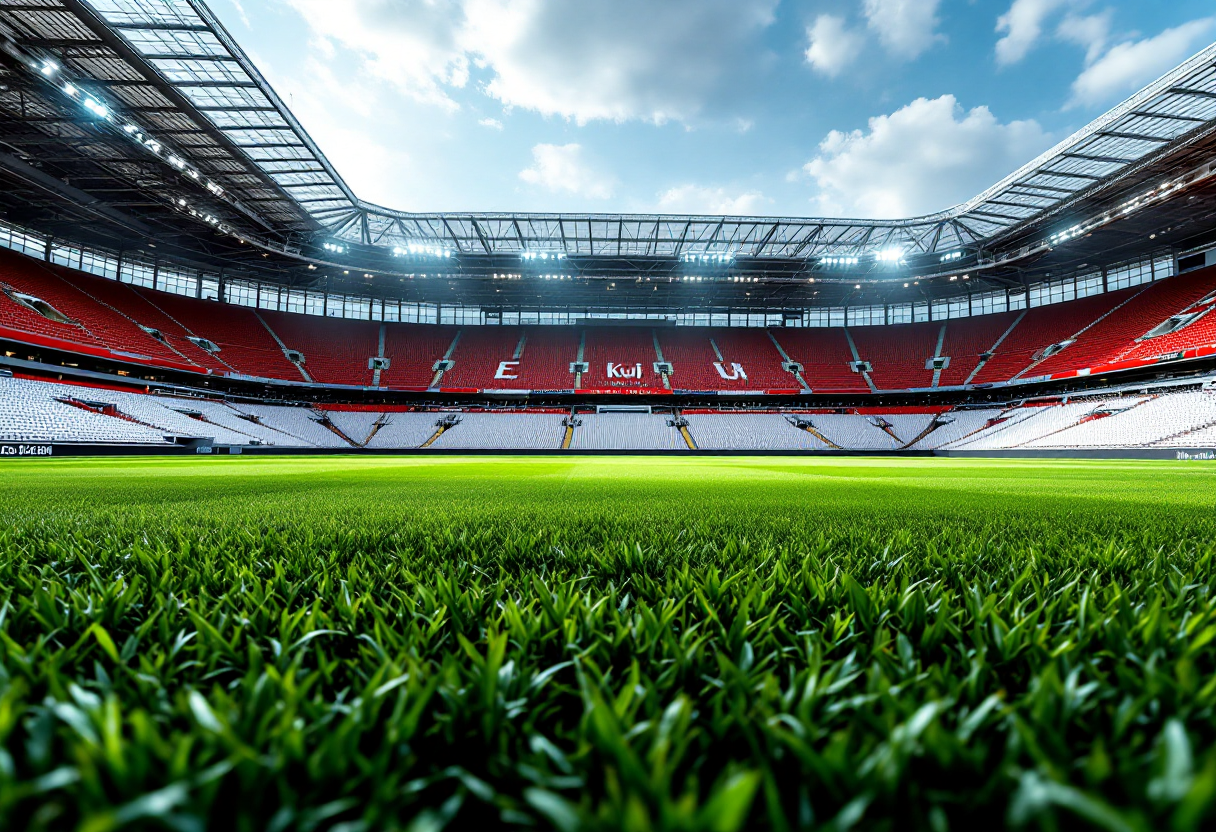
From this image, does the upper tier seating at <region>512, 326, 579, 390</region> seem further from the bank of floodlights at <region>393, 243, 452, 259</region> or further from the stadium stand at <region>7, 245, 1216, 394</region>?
the bank of floodlights at <region>393, 243, 452, 259</region>

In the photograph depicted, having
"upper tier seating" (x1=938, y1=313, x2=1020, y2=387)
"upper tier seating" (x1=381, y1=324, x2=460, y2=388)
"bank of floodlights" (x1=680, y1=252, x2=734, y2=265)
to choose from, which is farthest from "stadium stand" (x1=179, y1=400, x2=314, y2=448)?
"upper tier seating" (x1=938, y1=313, x2=1020, y2=387)

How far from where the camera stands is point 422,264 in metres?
34.1

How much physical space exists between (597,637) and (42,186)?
115ft

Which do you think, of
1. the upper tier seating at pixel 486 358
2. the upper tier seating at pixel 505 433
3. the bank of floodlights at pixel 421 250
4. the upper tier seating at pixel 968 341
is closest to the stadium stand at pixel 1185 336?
the upper tier seating at pixel 968 341

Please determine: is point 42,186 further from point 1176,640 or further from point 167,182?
point 1176,640

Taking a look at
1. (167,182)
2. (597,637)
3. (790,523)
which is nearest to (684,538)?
(790,523)

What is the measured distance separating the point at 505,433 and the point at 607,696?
113ft

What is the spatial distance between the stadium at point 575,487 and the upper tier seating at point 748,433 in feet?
1.12

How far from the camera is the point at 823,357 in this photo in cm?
4072

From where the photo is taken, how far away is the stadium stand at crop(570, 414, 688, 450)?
109ft

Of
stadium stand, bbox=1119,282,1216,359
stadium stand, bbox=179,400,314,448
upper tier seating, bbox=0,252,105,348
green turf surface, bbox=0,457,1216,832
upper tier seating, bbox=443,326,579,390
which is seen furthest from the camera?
upper tier seating, bbox=443,326,579,390

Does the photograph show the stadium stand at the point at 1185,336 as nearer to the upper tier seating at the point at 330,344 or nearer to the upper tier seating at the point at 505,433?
the upper tier seating at the point at 505,433

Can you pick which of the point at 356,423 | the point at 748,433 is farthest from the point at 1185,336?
the point at 356,423

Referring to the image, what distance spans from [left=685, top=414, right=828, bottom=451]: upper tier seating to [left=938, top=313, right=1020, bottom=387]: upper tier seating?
11694 mm
